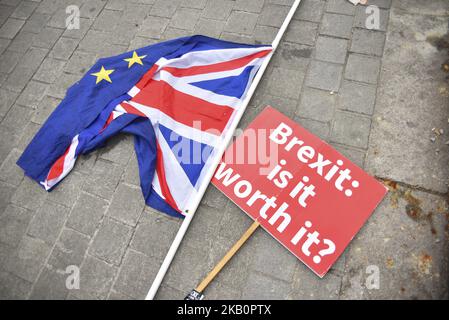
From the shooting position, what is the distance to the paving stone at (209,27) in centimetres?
385

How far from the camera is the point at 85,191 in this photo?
3213mm

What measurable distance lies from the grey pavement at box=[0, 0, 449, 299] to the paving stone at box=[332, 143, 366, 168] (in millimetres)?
11

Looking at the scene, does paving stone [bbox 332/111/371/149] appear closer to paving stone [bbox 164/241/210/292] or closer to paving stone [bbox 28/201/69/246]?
paving stone [bbox 164/241/210/292]

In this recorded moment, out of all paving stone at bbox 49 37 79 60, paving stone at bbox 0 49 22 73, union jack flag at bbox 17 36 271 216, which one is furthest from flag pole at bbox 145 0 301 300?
paving stone at bbox 0 49 22 73

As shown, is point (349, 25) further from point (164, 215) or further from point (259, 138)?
point (164, 215)

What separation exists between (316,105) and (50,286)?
2965 millimetres

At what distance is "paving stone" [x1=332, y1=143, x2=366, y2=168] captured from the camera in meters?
2.95

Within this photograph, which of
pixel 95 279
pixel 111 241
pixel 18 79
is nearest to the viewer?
pixel 95 279

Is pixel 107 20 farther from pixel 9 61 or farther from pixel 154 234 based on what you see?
pixel 154 234

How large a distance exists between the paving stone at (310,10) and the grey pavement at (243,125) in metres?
0.02

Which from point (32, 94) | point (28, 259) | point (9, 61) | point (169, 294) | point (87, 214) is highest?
point (9, 61)

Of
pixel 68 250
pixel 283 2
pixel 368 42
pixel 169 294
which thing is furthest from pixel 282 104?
pixel 68 250

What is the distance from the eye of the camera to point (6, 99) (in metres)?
3.96

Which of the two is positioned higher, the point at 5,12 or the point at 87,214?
the point at 5,12
